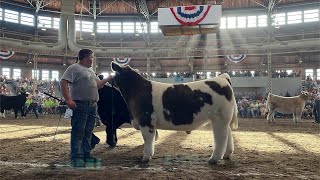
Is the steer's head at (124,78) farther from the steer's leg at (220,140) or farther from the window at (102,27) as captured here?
the window at (102,27)

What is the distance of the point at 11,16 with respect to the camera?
35.2 metres

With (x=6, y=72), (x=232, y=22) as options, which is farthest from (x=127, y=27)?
(x=6, y=72)

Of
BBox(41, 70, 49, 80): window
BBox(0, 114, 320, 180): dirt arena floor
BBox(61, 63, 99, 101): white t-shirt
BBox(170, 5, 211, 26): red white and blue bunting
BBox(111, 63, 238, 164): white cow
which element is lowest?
BBox(0, 114, 320, 180): dirt arena floor

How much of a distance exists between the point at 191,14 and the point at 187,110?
1987cm

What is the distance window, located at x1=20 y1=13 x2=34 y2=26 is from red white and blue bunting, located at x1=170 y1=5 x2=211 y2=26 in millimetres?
22042

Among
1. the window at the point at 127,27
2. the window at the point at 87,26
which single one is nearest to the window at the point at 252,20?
the window at the point at 127,27

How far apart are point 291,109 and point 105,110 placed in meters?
12.4

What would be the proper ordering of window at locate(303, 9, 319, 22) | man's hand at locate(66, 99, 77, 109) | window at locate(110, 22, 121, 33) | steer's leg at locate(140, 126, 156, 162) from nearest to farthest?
man's hand at locate(66, 99, 77, 109) → steer's leg at locate(140, 126, 156, 162) → window at locate(303, 9, 319, 22) → window at locate(110, 22, 121, 33)

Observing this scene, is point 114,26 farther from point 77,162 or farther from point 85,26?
point 77,162

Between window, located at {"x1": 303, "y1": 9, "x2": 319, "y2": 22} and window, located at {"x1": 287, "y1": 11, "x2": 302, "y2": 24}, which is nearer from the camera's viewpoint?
window, located at {"x1": 303, "y1": 9, "x2": 319, "y2": 22}

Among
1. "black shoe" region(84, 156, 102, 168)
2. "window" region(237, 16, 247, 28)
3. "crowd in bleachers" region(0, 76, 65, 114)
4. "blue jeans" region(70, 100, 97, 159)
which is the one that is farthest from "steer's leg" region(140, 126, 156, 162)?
"window" region(237, 16, 247, 28)

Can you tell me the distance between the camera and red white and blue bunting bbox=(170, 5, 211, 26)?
2361 cm

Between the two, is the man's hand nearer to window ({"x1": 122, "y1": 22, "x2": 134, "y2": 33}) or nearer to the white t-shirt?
the white t-shirt

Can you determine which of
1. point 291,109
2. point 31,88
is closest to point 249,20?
point 291,109
